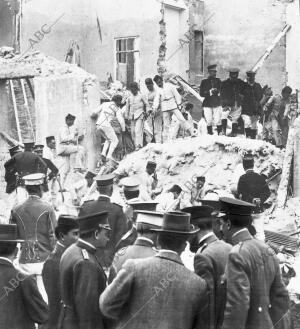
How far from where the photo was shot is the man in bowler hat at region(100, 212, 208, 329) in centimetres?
571

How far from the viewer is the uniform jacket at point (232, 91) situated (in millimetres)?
19250

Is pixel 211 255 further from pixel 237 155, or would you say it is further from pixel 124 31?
pixel 124 31

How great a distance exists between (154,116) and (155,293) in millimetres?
14594

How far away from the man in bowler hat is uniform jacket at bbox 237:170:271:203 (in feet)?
27.4

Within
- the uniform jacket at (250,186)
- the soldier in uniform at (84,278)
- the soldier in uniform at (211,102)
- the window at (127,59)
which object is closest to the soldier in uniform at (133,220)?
the soldier in uniform at (84,278)

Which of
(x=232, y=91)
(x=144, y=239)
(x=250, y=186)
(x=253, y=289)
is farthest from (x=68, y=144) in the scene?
(x=253, y=289)

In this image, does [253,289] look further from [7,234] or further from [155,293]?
[7,234]

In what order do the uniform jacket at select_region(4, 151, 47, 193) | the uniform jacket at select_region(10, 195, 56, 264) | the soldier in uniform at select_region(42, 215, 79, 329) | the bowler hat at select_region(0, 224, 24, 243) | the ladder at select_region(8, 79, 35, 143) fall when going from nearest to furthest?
1. the bowler hat at select_region(0, 224, 24, 243)
2. the soldier in uniform at select_region(42, 215, 79, 329)
3. the uniform jacket at select_region(10, 195, 56, 264)
4. the uniform jacket at select_region(4, 151, 47, 193)
5. the ladder at select_region(8, 79, 35, 143)

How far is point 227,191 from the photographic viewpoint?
1666 centimetres

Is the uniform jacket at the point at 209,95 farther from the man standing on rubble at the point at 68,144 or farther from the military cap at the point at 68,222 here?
the military cap at the point at 68,222

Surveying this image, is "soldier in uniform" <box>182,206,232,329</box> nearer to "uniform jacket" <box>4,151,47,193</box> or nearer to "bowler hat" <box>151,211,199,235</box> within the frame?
"bowler hat" <box>151,211,199,235</box>

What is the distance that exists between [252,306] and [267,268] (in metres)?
0.32

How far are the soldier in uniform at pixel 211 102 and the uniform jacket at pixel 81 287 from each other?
43.2 ft

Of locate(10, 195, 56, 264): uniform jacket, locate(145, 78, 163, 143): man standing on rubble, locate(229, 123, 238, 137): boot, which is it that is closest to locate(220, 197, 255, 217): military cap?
locate(10, 195, 56, 264): uniform jacket
